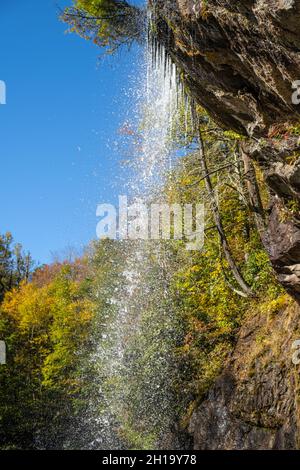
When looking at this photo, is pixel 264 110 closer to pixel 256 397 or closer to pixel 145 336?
pixel 256 397

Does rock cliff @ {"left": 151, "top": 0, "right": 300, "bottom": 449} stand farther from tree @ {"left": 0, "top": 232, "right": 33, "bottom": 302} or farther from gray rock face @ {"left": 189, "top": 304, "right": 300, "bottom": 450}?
tree @ {"left": 0, "top": 232, "right": 33, "bottom": 302}

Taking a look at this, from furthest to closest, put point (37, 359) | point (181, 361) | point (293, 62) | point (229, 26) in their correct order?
point (37, 359)
point (181, 361)
point (229, 26)
point (293, 62)

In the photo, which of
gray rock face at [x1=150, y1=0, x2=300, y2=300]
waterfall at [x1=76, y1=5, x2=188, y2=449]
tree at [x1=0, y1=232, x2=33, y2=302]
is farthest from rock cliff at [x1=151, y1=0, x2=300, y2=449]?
Result: tree at [x1=0, y1=232, x2=33, y2=302]

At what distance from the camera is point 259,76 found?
18.1ft

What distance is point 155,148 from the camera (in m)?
12.2

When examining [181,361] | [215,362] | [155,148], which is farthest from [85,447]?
[155,148]

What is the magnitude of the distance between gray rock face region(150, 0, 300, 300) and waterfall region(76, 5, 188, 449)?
2.33 m

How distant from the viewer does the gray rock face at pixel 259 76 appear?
16.0 feet

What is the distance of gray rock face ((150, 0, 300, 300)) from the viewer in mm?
4883

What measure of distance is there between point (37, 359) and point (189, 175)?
13395 mm

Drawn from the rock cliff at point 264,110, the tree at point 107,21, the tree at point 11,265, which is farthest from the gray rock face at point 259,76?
the tree at point 11,265

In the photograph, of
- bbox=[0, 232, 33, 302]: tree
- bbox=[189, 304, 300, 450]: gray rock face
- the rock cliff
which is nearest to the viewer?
the rock cliff

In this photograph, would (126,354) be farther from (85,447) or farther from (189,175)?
(189,175)

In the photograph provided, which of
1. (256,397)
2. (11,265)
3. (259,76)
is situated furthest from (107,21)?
(11,265)
